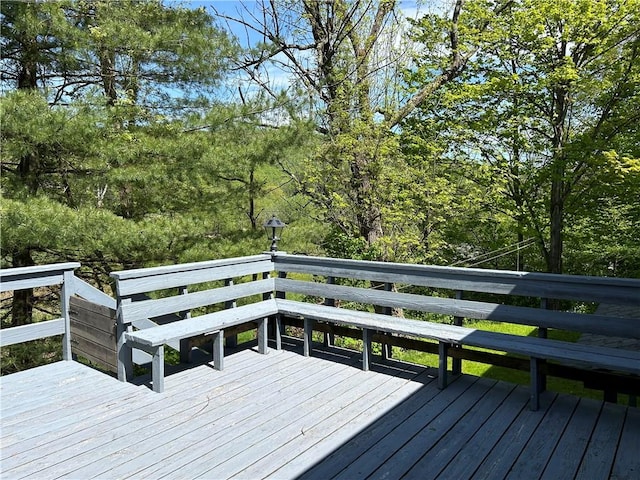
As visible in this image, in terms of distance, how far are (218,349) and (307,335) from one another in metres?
0.80

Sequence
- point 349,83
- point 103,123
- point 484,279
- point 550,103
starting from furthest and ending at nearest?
point 550,103 → point 349,83 → point 103,123 → point 484,279

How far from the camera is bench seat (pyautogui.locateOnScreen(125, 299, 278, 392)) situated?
319cm

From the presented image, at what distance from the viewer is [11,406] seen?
2906 millimetres

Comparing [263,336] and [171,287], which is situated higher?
[171,287]

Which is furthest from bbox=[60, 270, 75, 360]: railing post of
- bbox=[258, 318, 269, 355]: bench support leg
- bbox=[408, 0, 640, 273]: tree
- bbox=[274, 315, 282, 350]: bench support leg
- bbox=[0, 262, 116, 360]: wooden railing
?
bbox=[408, 0, 640, 273]: tree

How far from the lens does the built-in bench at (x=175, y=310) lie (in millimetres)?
3255

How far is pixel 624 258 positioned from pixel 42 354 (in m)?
10.7

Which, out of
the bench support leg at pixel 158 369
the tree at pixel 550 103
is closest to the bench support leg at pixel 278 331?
the bench support leg at pixel 158 369

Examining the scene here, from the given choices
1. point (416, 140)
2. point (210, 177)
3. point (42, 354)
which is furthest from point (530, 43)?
point (42, 354)

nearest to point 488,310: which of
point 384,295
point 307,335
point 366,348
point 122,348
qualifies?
point 384,295

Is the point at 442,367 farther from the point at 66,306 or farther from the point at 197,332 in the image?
the point at 66,306

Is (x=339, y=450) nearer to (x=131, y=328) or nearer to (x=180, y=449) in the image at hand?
(x=180, y=449)

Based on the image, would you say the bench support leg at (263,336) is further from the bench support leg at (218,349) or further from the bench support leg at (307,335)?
the bench support leg at (218,349)

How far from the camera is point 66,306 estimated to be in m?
3.68
